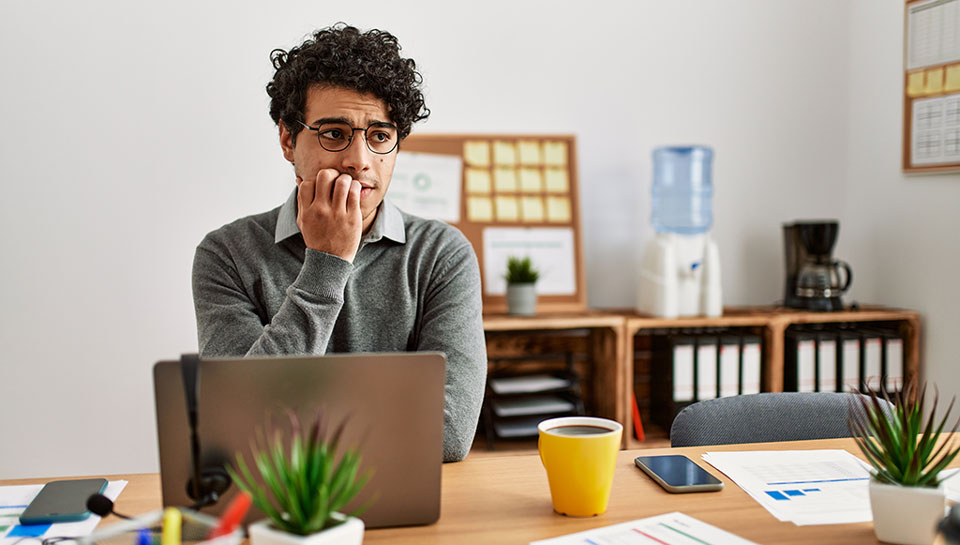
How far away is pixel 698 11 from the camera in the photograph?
2.93m

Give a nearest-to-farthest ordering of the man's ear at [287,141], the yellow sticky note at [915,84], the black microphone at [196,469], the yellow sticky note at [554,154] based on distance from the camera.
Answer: the black microphone at [196,469], the man's ear at [287,141], the yellow sticky note at [915,84], the yellow sticky note at [554,154]

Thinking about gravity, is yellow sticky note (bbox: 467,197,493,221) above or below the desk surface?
above

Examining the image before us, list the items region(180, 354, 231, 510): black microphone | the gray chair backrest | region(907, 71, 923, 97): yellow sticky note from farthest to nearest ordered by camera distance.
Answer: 1. region(907, 71, 923, 97): yellow sticky note
2. the gray chair backrest
3. region(180, 354, 231, 510): black microphone

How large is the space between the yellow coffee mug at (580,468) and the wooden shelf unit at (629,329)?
1.51m

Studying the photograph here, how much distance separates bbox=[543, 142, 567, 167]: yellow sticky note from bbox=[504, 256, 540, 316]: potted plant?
0.39m

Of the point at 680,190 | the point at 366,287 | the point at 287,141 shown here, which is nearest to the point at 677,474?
the point at 366,287

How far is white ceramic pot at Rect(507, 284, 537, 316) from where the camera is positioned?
8.55 feet

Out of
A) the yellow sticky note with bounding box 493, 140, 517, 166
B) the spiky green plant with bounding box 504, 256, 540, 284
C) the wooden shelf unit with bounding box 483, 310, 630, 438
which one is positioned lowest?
the wooden shelf unit with bounding box 483, 310, 630, 438

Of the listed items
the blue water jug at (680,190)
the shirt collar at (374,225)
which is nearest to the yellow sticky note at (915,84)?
the blue water jug at (680,190)

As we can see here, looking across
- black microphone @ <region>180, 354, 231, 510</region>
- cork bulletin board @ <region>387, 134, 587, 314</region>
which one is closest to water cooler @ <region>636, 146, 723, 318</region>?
cork bulletin board @ <region>387, 134, 587, 314</region>

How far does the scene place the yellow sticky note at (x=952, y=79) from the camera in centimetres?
256

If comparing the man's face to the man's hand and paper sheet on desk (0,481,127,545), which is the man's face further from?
paper sheet on desk (0,481,127,545)

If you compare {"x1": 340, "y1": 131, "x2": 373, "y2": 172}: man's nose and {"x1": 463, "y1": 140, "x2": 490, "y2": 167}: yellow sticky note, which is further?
{"x1": 463, "y1": 140, "x2": 490, "y2": 167}: yellow sticky note

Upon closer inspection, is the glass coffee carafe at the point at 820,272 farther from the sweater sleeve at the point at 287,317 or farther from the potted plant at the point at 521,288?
the sweater sleeve at the point at 287,317
